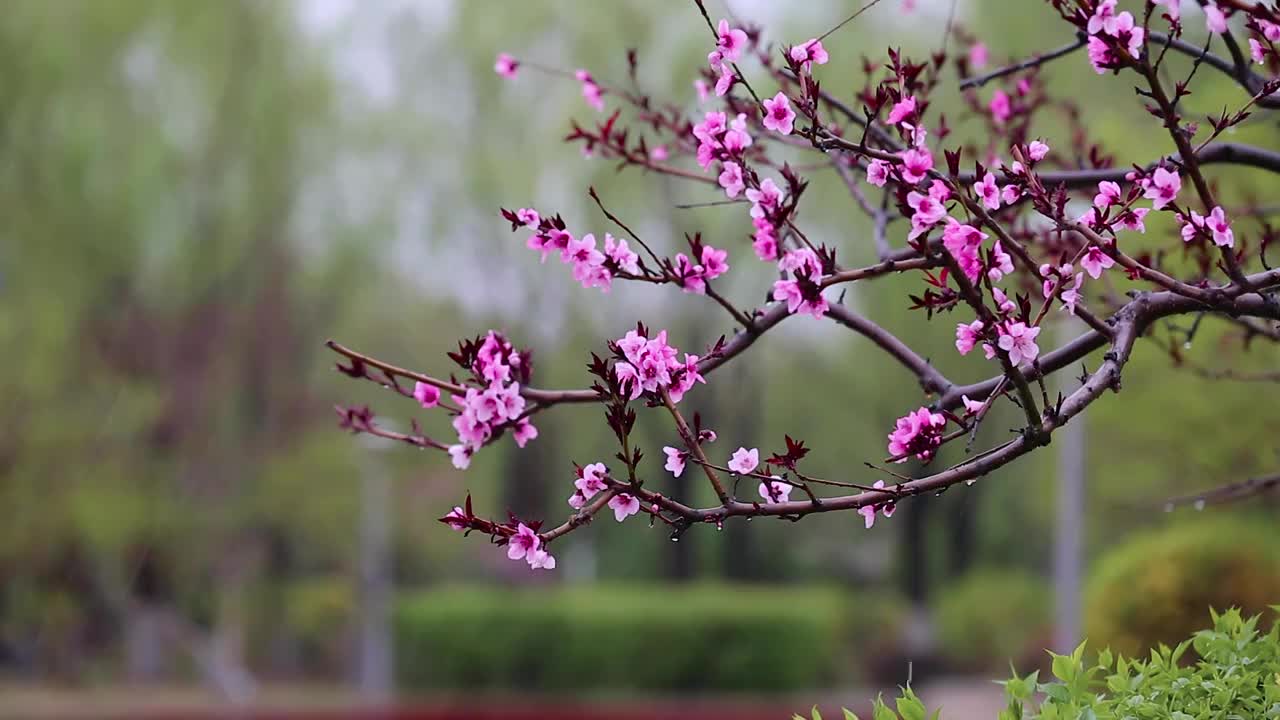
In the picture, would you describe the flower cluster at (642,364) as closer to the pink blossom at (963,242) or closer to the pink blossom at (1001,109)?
the pink blossom at (963,242)

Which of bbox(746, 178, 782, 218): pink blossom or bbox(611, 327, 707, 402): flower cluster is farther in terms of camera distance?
bbox(746, 178, 782, 218): pink blossom

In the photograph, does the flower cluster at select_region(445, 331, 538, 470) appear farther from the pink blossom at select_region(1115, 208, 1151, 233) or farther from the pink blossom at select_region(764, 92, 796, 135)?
the pink blossom at select_region(1115, 208, 1151, 233)

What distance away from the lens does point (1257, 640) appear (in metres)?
3.87

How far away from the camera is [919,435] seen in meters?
3.34

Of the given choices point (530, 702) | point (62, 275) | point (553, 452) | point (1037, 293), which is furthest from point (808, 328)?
point (1037, 293)

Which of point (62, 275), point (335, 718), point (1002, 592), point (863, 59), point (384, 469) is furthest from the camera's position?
point (1002, 592)

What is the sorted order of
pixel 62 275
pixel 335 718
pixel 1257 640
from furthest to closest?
pixel 62 275 < pixel 335 718 < pixel 1257 640

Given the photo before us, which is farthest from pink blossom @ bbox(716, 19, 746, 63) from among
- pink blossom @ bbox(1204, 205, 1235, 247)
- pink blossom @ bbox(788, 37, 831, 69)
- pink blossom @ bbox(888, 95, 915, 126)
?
pink blossom @ bbox(1204, 205, 1235, 247)

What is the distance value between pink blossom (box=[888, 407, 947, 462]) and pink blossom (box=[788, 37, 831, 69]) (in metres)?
0.87

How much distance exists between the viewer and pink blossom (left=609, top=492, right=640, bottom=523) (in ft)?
10.7

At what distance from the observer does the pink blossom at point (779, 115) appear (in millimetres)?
3379

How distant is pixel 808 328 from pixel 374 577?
47.4ft

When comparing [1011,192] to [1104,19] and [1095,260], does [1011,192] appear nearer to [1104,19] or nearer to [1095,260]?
[1095,260]

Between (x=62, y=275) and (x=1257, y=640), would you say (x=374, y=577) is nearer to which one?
(x=62, y=275)
